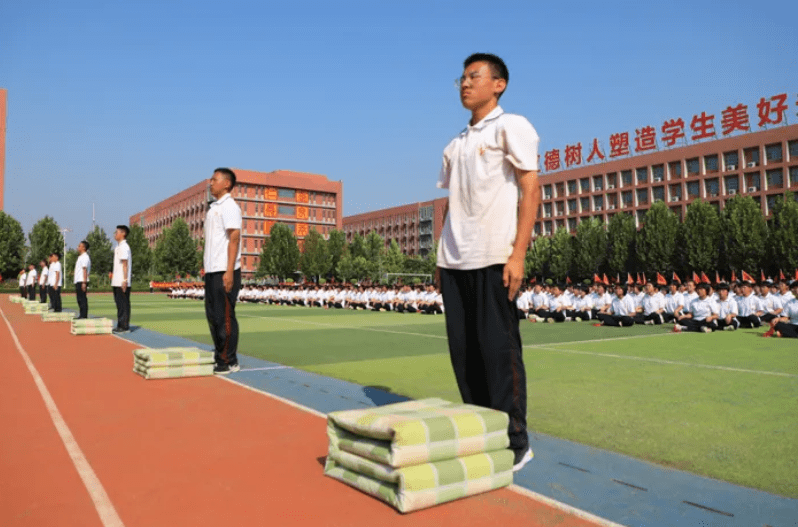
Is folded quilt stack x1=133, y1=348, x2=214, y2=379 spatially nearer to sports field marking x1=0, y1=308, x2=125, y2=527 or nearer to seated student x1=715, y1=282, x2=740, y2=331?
Result: sports field marking x1=0, y1=308, x2=125, y2=527

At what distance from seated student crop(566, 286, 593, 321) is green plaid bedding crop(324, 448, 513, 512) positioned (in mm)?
16276

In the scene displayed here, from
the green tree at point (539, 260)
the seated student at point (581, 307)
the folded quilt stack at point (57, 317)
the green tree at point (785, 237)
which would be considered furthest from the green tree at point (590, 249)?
the folded quilt stack at point (57, 317)

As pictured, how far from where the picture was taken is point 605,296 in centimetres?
1841

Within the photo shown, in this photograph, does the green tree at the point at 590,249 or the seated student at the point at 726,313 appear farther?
the green tree at the point at 590,249

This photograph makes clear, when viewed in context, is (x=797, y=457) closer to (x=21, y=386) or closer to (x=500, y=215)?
(x=500, y=215)

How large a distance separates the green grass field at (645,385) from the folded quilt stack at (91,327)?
148cm

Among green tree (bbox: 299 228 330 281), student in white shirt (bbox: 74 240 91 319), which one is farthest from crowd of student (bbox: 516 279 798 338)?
green tree (bbox: 299 228 330 281)

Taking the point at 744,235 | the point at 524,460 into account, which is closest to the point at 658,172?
the point at 744,235

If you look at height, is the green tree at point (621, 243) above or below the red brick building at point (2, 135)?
below

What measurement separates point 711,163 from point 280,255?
4869cm

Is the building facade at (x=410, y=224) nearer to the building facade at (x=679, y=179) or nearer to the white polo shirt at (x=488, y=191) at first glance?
the building facade at (x=679, y=179)

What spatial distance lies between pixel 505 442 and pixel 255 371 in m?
4.32

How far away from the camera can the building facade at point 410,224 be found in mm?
109062

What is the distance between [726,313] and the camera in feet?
47.0
